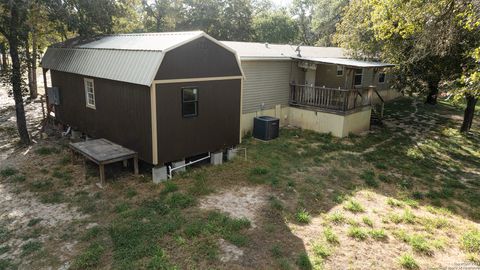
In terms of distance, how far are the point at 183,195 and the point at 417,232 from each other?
5317 millimetres

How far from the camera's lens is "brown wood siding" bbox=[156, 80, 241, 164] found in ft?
29.8

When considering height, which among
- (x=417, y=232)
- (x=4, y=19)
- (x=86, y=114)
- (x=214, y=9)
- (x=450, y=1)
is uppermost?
(x=214, y=9)

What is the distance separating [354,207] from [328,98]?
24.6ft

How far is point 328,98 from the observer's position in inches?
587

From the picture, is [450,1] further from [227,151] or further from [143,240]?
[143,240]

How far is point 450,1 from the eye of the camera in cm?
960

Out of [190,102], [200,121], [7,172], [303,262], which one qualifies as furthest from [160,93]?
[303,262]

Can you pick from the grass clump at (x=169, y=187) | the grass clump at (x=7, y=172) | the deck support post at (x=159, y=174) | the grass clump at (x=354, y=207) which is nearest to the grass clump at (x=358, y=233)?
the grass clump at (x=354, y=207)

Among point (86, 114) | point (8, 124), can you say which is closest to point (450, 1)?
point (86, 114)

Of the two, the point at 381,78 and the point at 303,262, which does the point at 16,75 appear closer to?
the point at 303,262

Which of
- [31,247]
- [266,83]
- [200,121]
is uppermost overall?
[266,83]

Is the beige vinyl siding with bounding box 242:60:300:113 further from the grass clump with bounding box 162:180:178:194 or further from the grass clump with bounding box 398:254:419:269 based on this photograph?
the grass clump with bounding box 398:254:419:269

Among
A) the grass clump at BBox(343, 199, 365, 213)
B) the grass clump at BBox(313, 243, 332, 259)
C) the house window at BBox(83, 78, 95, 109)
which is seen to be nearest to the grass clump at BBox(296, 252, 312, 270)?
the grass clump at BBox(313, 243, 332, 259)

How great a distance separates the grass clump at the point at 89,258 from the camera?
5789 millimetres
